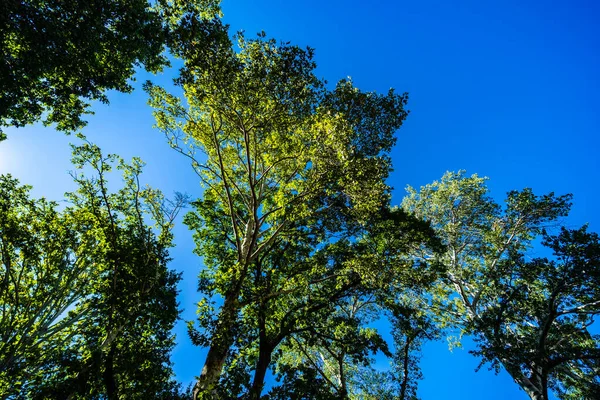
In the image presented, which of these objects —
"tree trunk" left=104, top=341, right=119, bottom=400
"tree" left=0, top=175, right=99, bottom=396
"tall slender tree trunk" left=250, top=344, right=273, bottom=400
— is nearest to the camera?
"tree trunk" left=104, top=341, right=119, bottom=400

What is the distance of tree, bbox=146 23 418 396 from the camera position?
9.52 meters

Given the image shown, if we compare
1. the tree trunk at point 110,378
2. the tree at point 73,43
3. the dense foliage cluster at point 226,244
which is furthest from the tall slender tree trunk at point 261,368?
the tree at point 73,43

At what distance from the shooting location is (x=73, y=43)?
10.6 meters

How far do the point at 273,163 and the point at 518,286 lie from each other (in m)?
14.1

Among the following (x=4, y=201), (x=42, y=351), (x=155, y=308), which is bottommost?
(x=42, y=351)

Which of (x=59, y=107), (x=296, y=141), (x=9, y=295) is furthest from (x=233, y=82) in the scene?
(x=9, y=295)

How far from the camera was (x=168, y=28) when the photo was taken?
10531mm

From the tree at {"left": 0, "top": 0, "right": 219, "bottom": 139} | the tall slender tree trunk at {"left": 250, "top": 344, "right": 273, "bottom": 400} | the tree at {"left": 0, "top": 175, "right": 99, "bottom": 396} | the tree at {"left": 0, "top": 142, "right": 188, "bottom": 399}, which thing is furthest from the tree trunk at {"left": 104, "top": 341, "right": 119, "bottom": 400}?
the tree at {"left": 0, "top": 0, "right": 219, "bottom": 139}

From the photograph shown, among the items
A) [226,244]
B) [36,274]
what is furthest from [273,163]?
[36,274]

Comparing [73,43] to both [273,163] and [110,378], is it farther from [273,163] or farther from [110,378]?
[110,378]

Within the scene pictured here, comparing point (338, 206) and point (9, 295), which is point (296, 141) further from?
point (9, 295)

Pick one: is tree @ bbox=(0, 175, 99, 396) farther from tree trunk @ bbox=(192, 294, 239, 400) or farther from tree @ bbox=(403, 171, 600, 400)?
tree @ bbox=(403, 171, 600, 400)

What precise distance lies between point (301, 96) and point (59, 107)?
41.9ft

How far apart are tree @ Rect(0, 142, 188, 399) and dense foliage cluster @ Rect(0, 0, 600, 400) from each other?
7cm
